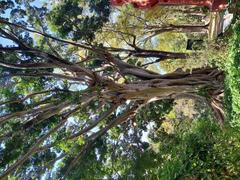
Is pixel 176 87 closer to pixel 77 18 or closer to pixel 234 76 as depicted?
pixel 77 18

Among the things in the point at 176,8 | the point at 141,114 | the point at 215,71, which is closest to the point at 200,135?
the point at 215,71

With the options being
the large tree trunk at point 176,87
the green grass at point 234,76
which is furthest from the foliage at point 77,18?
the green grass at point 234,76

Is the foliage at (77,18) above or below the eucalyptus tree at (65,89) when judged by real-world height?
above

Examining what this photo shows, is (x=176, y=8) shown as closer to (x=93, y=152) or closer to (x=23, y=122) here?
(x=93, y=152)

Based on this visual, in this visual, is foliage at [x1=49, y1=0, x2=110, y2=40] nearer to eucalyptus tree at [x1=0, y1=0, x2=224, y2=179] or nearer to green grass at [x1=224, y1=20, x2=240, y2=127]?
eucalyptus tree at [x1=0, y1=0, x2=224, y2=179]

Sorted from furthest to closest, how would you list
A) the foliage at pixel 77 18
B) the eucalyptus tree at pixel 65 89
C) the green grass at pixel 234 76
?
the foliage at pixel 77 18
the eucalyptus tree at pixel 65 89
the green grass at pixel 234 76

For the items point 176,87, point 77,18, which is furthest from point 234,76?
point 77,18

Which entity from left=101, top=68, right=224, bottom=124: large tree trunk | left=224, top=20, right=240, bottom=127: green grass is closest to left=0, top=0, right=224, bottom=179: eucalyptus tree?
left=101, top=68, right=224, bottom=124: large tree trunk

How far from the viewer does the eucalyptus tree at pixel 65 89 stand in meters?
12.5

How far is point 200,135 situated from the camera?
7.92 m

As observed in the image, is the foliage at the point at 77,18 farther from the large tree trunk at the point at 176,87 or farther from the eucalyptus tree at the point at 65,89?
the large tree trunk at the point at 176,87

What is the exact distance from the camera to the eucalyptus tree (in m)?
12.5

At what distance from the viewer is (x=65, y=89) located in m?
12.7

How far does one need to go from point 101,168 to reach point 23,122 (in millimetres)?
3120
